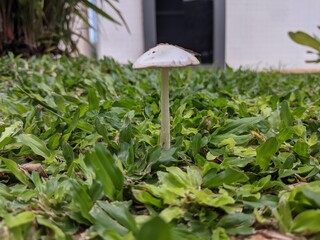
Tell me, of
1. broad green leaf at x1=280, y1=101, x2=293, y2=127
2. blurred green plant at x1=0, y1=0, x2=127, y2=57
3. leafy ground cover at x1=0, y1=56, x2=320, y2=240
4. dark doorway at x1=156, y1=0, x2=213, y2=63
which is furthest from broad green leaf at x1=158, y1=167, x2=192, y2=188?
dark doorway at x1=156, y1=0, x2=213, y2=63

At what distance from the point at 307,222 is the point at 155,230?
18cm

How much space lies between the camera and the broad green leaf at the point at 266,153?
58cm

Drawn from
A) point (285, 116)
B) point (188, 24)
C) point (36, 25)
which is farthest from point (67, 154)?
point (188, 24)

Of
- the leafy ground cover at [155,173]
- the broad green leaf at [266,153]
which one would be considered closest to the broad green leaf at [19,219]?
the leafy ground cover at [155,173]

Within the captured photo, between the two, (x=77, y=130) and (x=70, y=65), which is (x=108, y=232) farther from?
(x=70, y=65)

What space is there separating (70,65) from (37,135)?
1018 millimetres

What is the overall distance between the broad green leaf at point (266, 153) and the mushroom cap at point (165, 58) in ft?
0.57

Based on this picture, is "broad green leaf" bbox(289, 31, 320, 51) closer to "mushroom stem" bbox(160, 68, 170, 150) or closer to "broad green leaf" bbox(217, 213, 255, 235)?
"mushroom stem" bbox(160, 68, 170, 150)

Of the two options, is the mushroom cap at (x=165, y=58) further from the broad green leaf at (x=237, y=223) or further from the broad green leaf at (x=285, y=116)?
the broad green leaf at (x=285, y=116)

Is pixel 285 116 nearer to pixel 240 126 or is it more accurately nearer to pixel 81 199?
pixel 240 126

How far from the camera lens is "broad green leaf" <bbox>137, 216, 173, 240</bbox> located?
33 centimetres

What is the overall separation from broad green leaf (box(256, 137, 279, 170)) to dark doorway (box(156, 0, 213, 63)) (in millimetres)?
2838

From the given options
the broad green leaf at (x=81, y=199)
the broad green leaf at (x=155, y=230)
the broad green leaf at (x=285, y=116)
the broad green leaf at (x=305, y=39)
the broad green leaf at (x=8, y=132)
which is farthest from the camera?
the broad green leaf at (x=305, y=39)

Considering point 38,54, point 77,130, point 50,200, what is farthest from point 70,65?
point 50,200
